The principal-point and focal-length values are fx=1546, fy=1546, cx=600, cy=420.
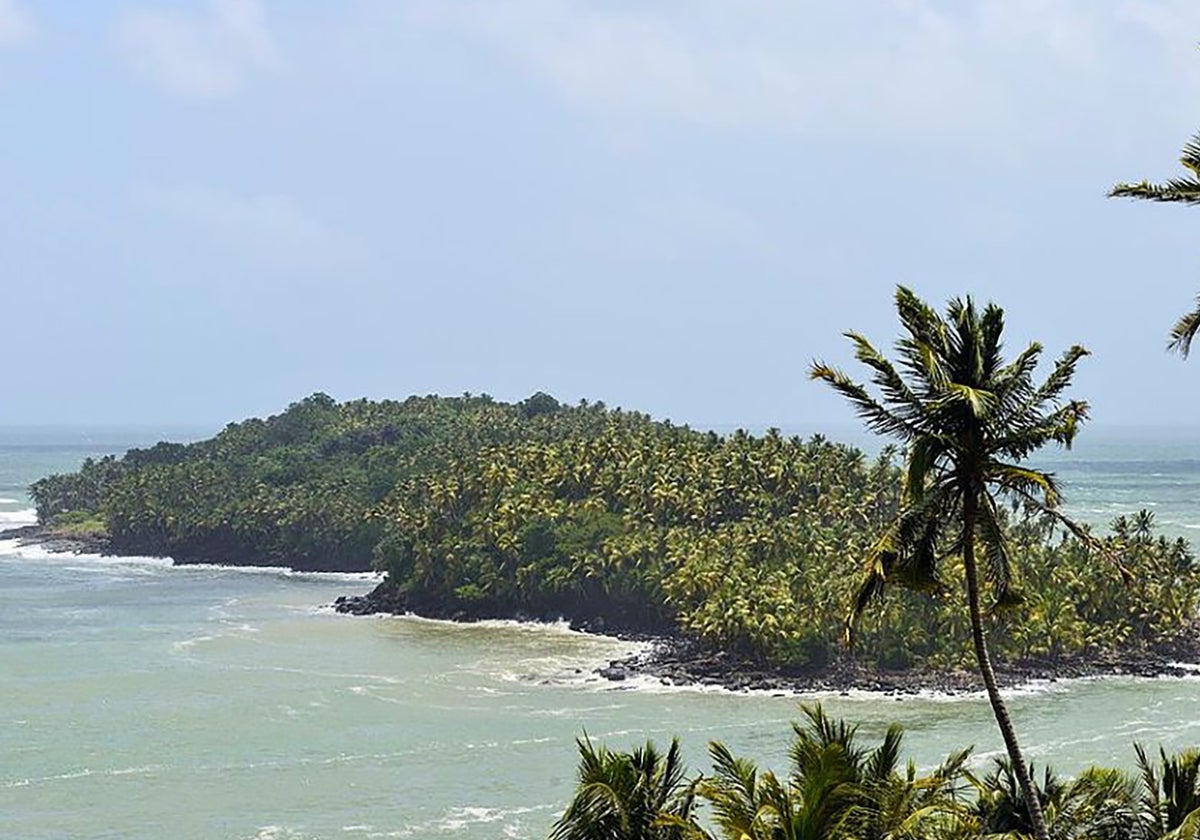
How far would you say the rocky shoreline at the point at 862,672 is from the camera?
6762 centimetres

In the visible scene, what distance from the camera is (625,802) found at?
20219 millimetres

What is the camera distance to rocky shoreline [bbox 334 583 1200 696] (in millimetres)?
67625

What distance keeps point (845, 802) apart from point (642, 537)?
69301 millimetres

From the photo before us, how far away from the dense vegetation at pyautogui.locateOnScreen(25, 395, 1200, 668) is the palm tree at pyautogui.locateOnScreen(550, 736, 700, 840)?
102 feet

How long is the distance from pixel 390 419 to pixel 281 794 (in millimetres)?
105187

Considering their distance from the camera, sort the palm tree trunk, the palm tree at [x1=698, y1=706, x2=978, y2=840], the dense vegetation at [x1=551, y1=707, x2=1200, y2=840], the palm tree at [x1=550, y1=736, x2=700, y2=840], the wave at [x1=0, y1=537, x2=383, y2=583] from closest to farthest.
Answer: the palm tree at [x1=698, y1=706, x2=978, y2=840] < the dense vegetation at [x1=551, y1=707, x2=1200, y2=840] < the palm tree trunk < the palm tree at [x1=550, y1=736, x2=700, y2=840] < the wave at [x1=0, y1=537, x2=383, y2=583]

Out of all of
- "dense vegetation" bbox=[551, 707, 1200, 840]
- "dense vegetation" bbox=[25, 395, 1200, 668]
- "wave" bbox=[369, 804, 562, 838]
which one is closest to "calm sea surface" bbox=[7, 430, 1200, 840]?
"wave" bbox=[369, 804, 562, 838]

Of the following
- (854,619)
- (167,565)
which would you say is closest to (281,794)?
(854,619)

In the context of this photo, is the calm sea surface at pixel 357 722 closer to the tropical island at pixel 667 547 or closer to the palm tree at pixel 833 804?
the tropical island at pixel 667 547

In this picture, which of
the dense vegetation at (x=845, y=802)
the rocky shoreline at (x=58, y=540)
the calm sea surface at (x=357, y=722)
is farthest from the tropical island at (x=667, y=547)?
the dense vegetation at (x=845, y=802)

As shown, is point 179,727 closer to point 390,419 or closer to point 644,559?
point 644,559

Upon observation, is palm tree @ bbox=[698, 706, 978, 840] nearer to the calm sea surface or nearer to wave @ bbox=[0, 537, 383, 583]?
the calm sea surface

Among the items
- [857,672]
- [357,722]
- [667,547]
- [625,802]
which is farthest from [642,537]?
[625,802]

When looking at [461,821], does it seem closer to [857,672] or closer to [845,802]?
[857,672]
